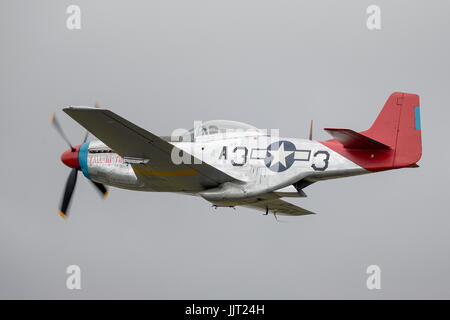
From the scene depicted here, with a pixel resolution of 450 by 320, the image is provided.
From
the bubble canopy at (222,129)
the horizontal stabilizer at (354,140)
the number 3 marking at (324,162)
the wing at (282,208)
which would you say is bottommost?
the wing at (282,208)

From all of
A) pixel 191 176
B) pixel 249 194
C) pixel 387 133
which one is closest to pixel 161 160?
pixel 191 176

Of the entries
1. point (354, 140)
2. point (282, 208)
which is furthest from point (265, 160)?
point (282, 208)

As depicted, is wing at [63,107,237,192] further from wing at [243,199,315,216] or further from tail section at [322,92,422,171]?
wing at [243,199,315,216]

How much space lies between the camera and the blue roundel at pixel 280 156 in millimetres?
19859

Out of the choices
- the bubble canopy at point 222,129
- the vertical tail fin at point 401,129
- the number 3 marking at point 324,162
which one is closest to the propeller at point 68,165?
the bubble canopy at point 222,129

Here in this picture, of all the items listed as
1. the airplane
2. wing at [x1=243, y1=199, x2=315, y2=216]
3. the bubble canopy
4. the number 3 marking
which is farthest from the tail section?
wing at [x1=243, y1=199, x2=315, y2=216]

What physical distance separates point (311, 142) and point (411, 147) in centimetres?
259

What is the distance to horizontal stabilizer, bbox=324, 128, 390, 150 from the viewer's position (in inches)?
732

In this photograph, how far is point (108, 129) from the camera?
18.8m

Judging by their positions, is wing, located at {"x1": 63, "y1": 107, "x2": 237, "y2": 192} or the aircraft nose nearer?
wing, located at {"x1": 63, "y1": 107, "x2": 237, "y2": 192}

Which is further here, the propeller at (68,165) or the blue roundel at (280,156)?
the propeller at (68,165)

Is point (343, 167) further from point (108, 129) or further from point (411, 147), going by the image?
point (108, 129)

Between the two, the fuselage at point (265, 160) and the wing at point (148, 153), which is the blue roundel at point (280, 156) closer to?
the fuselage at point (265, 160)

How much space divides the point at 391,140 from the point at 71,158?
947cm
